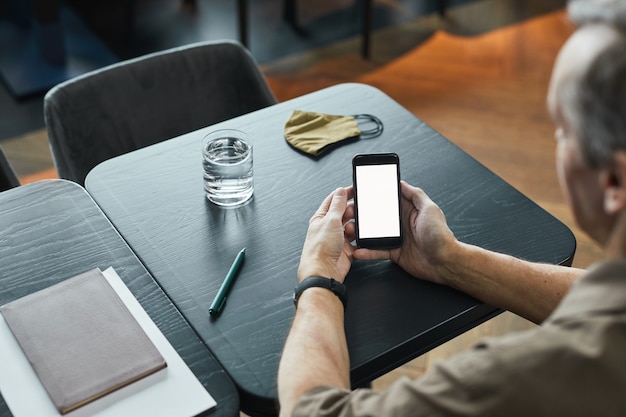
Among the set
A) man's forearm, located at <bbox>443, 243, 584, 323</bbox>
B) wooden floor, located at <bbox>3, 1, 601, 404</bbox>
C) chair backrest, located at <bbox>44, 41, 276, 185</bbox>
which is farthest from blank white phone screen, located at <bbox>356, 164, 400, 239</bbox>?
wooden floor, located at <bbox>3, 1, 601, 404</bbox>

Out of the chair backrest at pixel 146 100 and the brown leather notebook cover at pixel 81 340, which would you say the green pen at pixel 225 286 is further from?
the chair backrest at pixel 146 100

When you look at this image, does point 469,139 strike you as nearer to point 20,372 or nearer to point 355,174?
point 355,174

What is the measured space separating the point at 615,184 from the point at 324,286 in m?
0.49

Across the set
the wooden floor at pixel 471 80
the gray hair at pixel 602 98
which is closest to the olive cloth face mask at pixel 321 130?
the gray hair at pixel 602 98

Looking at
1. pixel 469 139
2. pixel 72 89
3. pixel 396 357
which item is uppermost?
pixel 72 89

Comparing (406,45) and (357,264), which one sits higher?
(357,264)

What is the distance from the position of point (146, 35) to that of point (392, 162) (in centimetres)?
239

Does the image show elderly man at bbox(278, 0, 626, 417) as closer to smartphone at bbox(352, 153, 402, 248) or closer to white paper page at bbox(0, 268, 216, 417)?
white paper page at bbox(0, 268, 216, 417)

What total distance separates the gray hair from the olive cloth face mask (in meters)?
0.75

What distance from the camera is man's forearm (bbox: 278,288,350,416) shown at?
1051mm

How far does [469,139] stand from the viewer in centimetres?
295

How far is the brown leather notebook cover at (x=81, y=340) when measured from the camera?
106 cm

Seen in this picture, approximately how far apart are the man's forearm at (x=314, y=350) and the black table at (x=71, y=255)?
8 centimetres

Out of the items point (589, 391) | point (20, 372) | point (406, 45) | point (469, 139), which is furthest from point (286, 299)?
point (406, 45)
